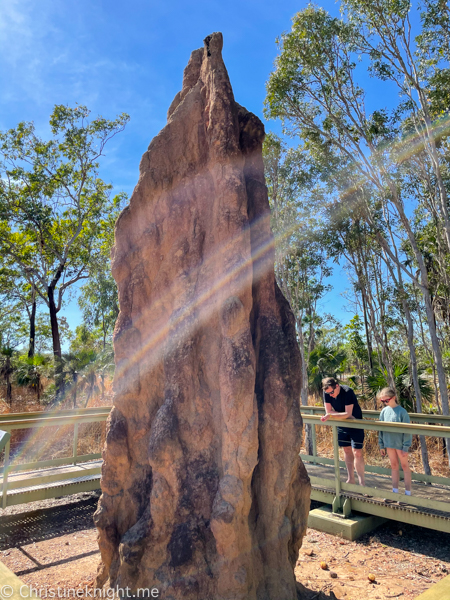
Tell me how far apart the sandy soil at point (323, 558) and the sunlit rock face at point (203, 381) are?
755mm

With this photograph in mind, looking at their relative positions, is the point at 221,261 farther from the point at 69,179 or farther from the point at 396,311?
the point at 69,179

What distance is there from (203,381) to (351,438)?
315 centimetres

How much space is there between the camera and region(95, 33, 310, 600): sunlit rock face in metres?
3.38

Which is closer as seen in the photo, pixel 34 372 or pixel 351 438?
pixel 351 438

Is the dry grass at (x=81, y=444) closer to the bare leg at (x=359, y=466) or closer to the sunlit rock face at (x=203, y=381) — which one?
the bare leg at (x=359, y=466)

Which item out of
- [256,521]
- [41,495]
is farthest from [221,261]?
[41,495]

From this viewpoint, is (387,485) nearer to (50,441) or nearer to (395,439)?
(395,439)

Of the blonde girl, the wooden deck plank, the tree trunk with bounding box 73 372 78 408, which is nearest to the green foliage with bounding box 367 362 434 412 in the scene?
the wooden deck plank

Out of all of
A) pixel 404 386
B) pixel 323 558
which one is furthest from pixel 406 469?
pixel 404 386

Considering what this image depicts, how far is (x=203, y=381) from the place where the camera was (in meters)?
3.83

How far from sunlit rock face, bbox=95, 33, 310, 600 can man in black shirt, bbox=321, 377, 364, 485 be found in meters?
2.04

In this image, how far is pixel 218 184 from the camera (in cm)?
405

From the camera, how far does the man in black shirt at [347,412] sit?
230 inches

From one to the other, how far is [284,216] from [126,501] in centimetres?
1232
